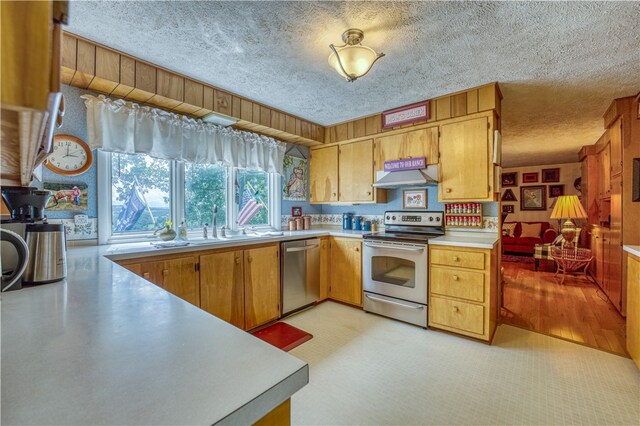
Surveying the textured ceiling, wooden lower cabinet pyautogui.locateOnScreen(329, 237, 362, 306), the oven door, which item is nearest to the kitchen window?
the textured ceiling

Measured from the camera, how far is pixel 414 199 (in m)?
3.39

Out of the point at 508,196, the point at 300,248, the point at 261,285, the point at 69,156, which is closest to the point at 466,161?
the point at 300,248

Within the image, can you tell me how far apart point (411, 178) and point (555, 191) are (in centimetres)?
610

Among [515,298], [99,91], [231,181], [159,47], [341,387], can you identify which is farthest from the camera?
[515,298]

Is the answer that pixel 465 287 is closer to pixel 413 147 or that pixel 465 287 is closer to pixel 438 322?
pixel 438 322

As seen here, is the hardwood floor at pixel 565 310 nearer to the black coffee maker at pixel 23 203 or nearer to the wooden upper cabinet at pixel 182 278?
the wooden upper cabinet at pixel 182 278

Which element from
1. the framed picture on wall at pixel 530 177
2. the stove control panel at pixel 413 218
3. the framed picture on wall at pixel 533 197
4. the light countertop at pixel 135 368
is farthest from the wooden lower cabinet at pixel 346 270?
the framed picture on wall at pixel 530 177

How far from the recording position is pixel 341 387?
185 centimetres

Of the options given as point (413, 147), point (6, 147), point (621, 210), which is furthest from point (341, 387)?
point (621, 210)

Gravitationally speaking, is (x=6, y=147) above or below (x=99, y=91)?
below

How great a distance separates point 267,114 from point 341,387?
2723mm

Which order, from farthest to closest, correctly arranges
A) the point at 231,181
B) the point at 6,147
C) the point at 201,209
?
1. the point at 231,181
2. the point at 201,209
3. the point at 6,147

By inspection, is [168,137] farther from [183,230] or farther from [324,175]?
[324,175]

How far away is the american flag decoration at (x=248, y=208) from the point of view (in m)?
3.28
